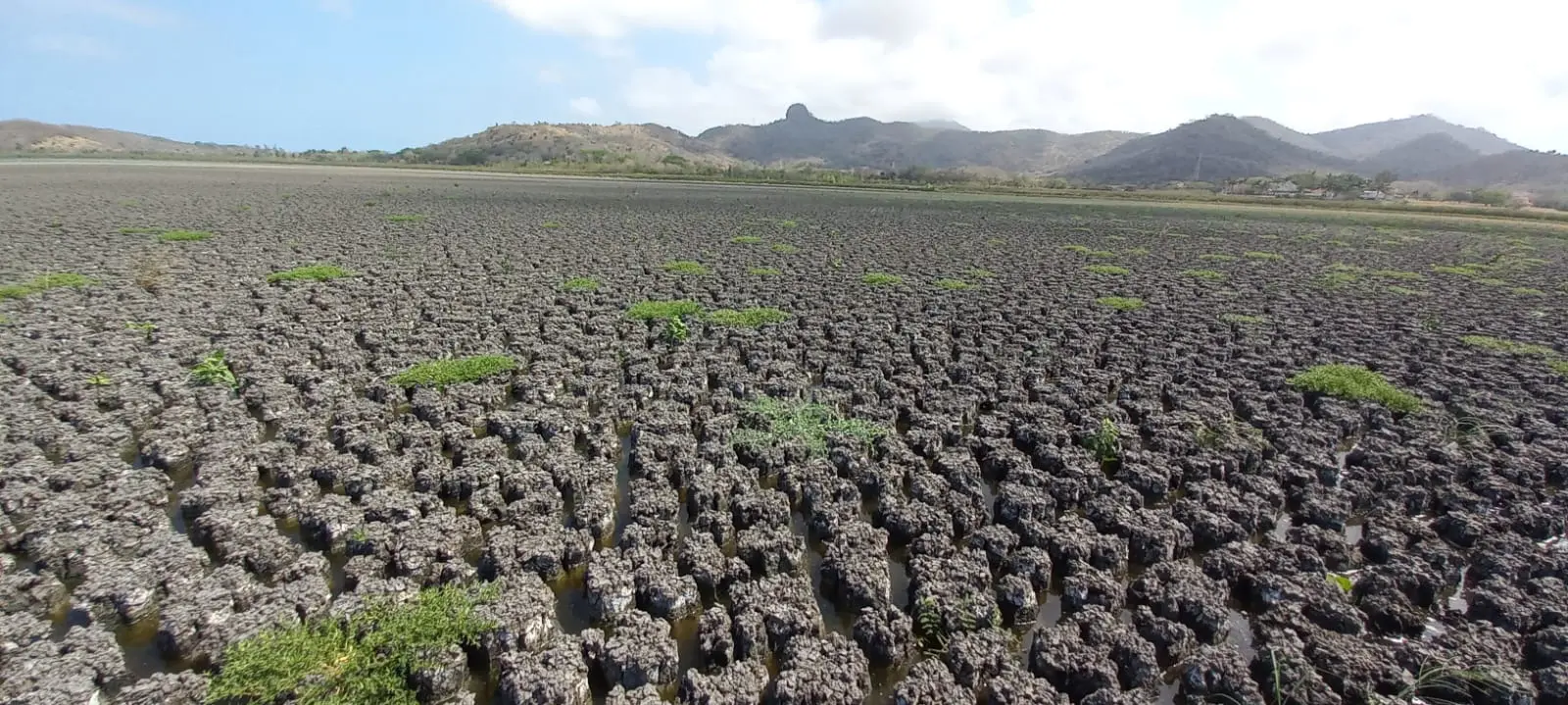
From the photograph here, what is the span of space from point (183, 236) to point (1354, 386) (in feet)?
102

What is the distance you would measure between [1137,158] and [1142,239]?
452 feet

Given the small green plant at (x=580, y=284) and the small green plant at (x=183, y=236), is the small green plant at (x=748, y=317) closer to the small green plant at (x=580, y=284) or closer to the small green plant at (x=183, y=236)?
the small green plant at (x=580, y=284)

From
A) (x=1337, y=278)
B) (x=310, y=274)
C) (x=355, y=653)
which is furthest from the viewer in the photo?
(x=1337, y=278)

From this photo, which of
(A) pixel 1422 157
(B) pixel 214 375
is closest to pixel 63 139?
(B) pixel 214 375

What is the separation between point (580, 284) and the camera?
1758 cm

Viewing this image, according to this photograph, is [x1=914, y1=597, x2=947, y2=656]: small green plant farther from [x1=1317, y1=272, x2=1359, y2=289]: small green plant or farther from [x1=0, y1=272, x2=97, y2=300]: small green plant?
[x1=1317, y1=272, x2=1359, y2=289]: small green plant

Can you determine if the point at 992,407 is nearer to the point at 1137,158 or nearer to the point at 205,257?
the point at 205,257

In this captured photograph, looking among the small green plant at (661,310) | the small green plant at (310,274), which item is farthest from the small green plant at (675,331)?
the small green plant at (310,274)

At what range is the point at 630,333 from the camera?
13.4 m

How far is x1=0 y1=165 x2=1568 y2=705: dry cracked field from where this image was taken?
16.5 feet

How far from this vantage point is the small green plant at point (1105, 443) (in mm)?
8672

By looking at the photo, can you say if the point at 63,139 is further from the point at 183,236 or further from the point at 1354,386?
the point at 1354,386

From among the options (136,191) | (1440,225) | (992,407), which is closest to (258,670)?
(992,407)

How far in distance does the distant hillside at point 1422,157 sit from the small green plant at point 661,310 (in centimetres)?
19265
